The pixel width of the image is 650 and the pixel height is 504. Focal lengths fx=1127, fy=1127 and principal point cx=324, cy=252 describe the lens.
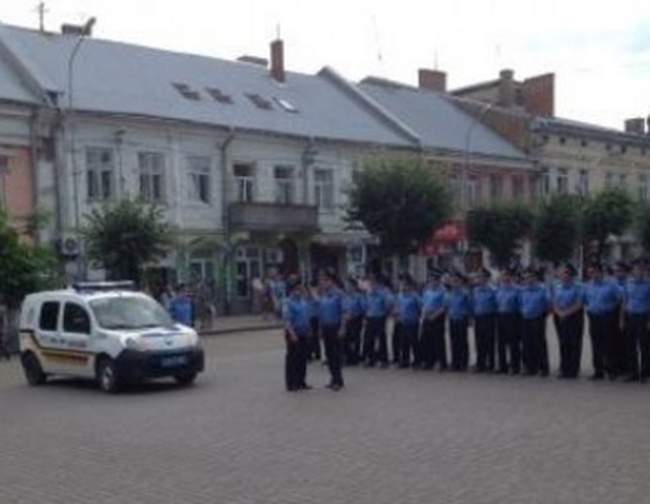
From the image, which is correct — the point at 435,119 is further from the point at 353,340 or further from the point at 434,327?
the point at 434,327

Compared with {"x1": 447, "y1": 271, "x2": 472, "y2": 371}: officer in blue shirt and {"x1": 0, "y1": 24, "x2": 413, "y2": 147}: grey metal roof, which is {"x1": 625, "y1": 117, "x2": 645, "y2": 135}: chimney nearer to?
{"x1": 0, "y1": 24, "x2": 413, "y2": 147}: grey metal roof

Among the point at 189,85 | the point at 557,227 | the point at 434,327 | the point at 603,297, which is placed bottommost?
the point at 434,327

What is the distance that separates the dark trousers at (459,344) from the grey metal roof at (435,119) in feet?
98.9

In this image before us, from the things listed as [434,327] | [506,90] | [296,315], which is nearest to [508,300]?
[434,327]

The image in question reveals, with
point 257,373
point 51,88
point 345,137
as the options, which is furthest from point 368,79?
point 257,373

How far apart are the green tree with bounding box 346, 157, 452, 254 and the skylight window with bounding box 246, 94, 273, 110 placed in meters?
4.69

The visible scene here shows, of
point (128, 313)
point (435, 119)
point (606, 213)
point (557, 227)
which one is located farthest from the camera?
point (435, 119)

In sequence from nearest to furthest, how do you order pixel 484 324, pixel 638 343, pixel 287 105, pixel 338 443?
pixel 338 443, pixel 638 343, pixel 484 324, pixel 287 105

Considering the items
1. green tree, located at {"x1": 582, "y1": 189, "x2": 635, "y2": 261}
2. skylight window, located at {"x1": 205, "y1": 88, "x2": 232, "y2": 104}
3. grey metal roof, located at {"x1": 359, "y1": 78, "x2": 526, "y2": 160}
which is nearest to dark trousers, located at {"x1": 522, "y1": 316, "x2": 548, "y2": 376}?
skylight window, located at {"x1": 205, "y1": 88, "x2": 232, "y2": 104}

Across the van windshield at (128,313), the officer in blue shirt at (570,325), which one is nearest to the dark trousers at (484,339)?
the officer in blue shirt at (570,325)

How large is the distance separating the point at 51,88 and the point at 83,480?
88.0 feet

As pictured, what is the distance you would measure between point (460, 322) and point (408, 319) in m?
1.26

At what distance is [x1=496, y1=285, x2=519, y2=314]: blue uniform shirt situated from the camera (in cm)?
1866

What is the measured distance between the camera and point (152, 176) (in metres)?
38.9
